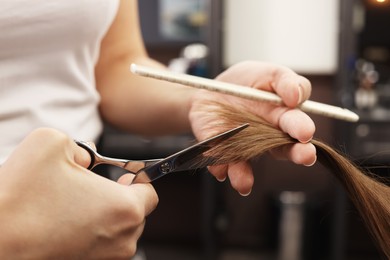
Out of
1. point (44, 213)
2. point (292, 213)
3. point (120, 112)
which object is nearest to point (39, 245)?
point (44, 213)

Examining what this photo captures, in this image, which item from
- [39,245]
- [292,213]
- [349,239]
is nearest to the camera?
[39,245]

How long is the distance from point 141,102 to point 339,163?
48 cm

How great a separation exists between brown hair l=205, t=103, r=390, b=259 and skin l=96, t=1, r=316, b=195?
0.03m

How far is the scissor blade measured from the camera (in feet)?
2.34

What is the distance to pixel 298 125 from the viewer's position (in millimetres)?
740

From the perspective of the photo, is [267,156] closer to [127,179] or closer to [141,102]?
[141,102]

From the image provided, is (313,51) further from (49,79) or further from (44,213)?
(44,213)

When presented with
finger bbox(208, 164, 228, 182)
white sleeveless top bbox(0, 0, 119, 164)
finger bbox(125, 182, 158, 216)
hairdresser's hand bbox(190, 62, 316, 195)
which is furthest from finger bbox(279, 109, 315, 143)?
white sleeveless top bbox(0, 0, 119, 164)

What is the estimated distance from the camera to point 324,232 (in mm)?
3156


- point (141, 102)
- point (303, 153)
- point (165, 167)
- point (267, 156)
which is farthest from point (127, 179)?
point (267, 156)

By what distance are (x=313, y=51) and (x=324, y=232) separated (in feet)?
3.59

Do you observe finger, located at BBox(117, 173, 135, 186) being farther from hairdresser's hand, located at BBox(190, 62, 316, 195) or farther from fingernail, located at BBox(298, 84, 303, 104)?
fingernail, located at BBox(298, 84, 303, 104)

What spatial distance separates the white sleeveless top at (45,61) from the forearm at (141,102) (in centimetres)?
15

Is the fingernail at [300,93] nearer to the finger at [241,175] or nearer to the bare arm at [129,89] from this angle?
the finger at [241,175]
